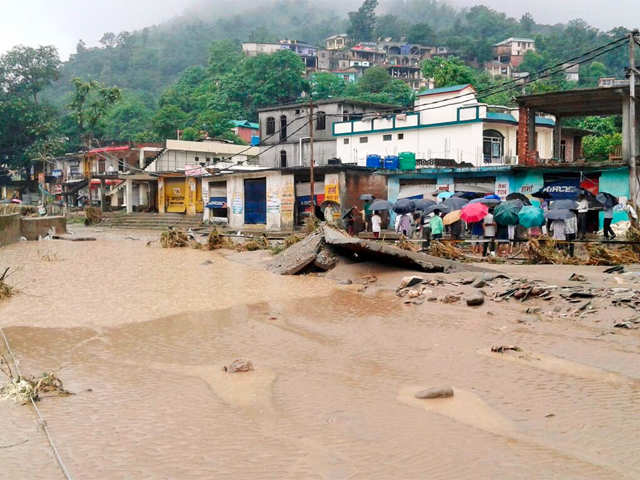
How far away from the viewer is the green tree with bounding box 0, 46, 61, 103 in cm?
6925

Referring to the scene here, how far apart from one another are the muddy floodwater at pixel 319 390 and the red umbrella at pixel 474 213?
616cm

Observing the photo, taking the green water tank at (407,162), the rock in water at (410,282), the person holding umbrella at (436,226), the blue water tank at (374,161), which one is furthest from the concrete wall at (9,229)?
the rock in water at (410,282)

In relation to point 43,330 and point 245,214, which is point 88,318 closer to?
point 43,330

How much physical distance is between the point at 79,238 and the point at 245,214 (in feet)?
35.1

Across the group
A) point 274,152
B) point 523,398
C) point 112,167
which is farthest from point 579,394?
point 112,167

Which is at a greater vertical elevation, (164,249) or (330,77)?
(330,77)

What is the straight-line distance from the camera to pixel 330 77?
90750mm

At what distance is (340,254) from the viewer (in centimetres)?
1777

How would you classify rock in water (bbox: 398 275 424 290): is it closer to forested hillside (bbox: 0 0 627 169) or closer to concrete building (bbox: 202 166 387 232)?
concrete building (bbox: 202 166 387 232)

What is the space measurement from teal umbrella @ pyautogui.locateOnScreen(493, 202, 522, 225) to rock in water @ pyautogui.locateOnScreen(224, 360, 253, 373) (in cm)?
1358

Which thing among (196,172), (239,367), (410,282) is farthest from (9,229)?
(239,367)

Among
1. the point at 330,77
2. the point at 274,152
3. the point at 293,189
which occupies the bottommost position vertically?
the point at 293,189

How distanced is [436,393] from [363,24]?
153632mm

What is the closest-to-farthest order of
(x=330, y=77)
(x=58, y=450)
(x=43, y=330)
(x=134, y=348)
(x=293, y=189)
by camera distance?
A: (x=58, y=450) < (x=134, y=348) < (x=43, y=330) < (x=293, y=189) < (x=330, y=77)
